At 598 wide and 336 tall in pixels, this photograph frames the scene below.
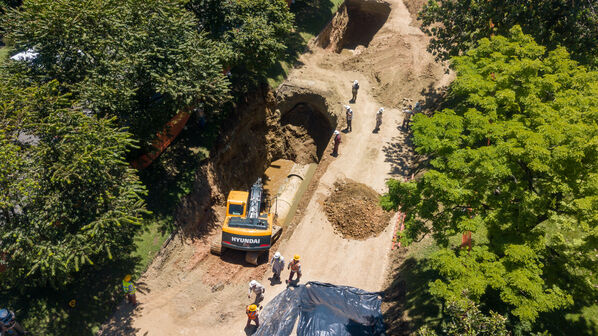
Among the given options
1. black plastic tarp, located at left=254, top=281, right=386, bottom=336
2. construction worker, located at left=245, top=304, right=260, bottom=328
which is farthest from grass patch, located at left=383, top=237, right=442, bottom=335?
construction worker, located at left=245, top=304, right=260, bottom=328

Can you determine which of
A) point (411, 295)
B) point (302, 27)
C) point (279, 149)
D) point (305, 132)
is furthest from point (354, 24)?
point (411, 295)

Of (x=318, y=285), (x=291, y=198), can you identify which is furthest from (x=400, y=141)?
(x=318, y=285)

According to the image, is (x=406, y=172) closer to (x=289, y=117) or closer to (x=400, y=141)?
(x=400, y=141)

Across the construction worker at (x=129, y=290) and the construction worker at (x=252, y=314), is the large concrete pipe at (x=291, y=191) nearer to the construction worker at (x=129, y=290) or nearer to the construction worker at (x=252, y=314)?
the construction worker at (x=252, y=314)

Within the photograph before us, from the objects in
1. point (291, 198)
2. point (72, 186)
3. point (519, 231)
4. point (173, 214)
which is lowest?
point (291, 198)

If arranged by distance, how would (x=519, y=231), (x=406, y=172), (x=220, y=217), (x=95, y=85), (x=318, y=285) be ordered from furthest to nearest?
(x=406, y=172) < (x=220, y=217) < (x=318, y=285) < (x=95, y=85) < (x=519, y=231)

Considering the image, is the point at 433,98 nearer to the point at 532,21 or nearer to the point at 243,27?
the point at 532,21
